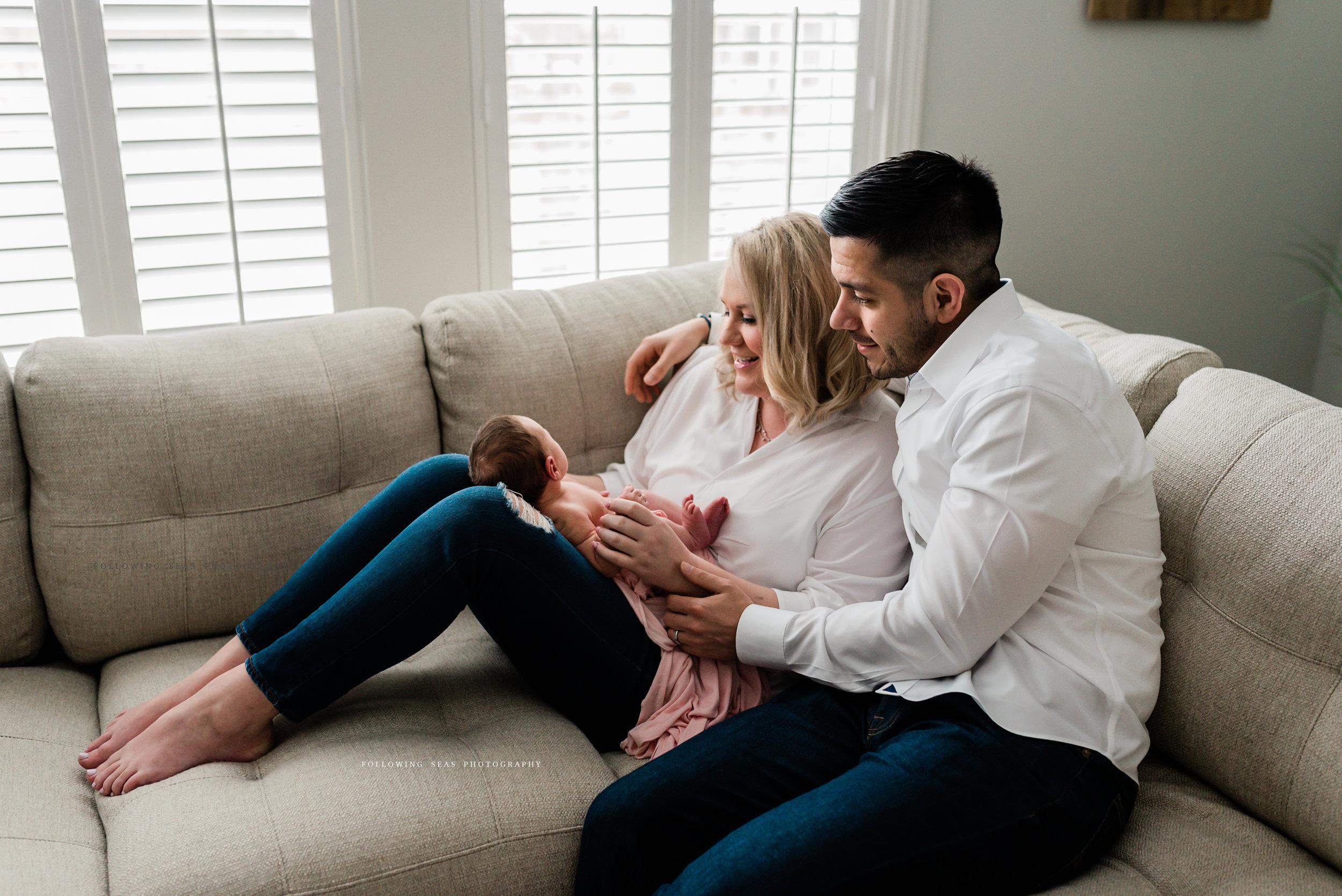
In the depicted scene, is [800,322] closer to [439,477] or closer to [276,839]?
[439,477]

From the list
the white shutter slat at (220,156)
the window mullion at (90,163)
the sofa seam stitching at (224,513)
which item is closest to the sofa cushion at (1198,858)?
the sofa seam stitching at (224,513)

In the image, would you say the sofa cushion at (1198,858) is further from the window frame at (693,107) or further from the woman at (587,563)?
the window frame at (693,107)

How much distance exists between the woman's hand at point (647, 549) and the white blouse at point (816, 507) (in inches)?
4.1

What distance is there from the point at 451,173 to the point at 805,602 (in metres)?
1.25

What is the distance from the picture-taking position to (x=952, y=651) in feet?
4.05

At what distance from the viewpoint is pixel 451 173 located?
2.15 metres

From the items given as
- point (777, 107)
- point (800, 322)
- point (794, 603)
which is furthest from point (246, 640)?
point (777, 107)

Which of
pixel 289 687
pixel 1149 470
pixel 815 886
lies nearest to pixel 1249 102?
pixel 1149 470

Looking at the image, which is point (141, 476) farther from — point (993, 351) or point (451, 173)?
point (993, 351)

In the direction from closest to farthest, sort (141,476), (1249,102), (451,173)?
(141,476) → (451,173) → (1249,102)

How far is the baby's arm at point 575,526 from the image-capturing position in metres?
1.52

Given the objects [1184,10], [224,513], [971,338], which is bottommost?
[224,513]

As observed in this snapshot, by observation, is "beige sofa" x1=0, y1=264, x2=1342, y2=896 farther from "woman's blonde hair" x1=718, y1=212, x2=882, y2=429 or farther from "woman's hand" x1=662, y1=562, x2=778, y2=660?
"woman's blonde hair" x1=718, y1=212, x2=882, y2=429

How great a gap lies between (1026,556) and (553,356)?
3.15ft
